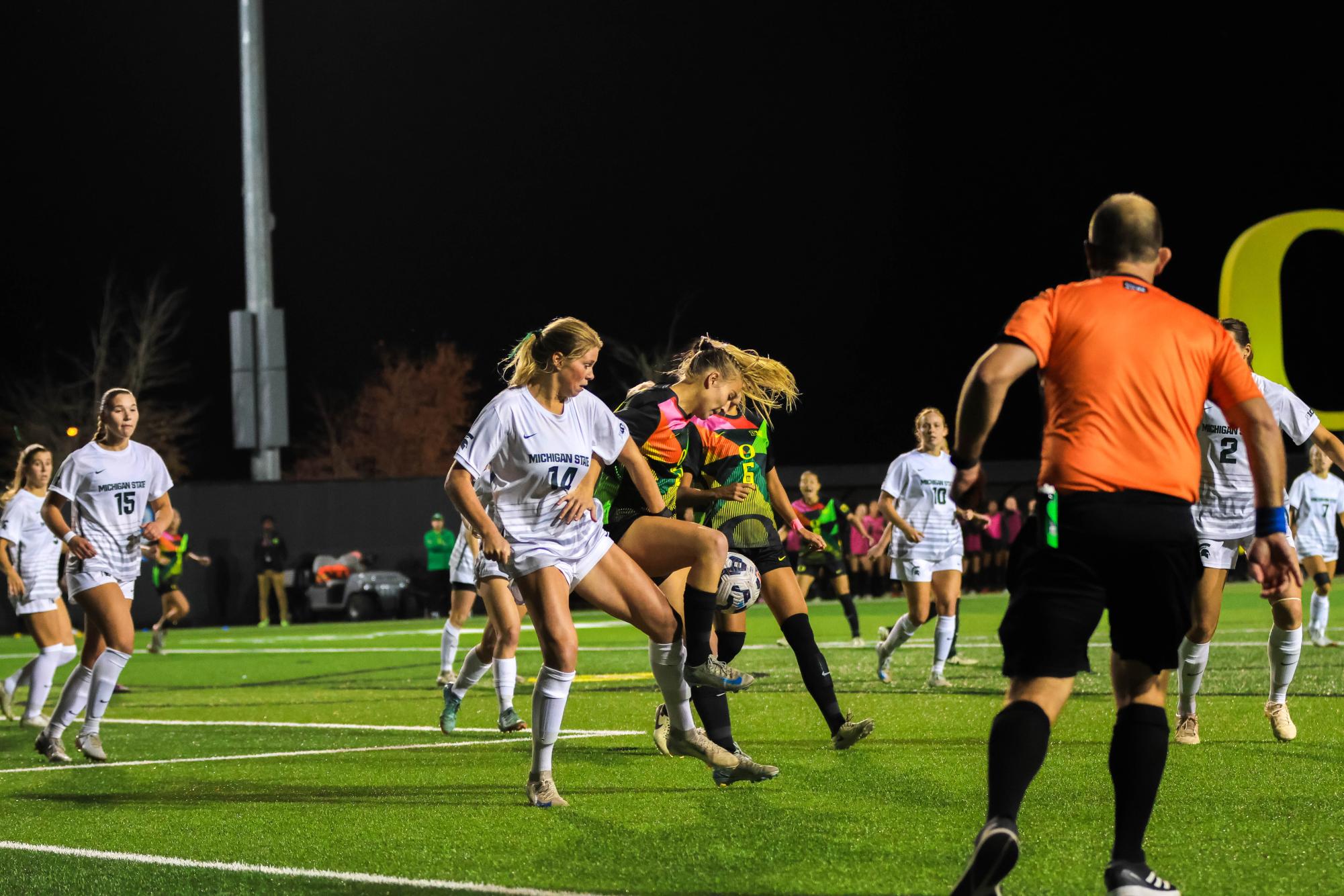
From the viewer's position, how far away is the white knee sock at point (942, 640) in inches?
546

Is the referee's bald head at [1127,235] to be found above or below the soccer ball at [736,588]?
above

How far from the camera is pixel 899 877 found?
554 centimetres

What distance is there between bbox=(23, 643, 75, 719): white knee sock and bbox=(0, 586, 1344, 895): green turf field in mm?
308

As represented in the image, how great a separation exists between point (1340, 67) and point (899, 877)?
130 feet

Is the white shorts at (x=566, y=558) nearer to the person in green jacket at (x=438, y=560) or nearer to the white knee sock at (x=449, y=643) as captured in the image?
the white knee sock at (x=449, y=643)

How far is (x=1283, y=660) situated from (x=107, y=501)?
282 inches

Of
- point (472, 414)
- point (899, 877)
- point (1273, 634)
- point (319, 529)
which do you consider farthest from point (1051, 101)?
point (899, 877)

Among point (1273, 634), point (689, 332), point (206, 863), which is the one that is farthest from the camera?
point (689, 332)

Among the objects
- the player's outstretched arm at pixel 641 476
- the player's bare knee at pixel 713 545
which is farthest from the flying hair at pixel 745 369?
the player's bare knee at pixel 713 545

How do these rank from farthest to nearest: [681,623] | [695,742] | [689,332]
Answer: [689,332], [681,623], [695,742]

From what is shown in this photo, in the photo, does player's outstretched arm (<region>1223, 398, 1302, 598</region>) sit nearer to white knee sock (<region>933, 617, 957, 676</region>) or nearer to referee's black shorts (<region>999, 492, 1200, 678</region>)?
referee's black shorts (<region>999, 492, 1200, 678</region>)

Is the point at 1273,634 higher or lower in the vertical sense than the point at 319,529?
higher

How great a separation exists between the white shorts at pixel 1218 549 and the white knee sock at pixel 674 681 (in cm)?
314

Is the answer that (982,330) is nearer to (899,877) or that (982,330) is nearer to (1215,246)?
(1215,246)
